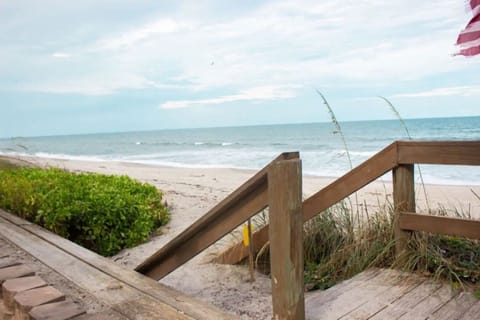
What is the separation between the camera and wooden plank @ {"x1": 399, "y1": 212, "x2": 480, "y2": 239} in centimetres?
232

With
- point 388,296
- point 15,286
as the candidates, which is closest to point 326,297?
point 388,296

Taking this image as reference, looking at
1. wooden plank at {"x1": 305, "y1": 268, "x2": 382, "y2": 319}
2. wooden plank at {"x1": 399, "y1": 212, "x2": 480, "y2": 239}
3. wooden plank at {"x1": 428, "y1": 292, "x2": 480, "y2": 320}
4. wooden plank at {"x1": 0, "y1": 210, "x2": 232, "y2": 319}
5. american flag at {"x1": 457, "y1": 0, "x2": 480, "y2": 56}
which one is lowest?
wooden plank at {"x1": 305, "y1": 268, "x2": 382, "y2": 319}

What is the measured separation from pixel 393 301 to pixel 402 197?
0.76m

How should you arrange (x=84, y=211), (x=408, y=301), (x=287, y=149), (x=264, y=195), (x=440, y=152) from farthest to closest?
1. (x=287, y=149)
2. (x=84, y=211)
3. (x=440, y=152)
4. (x=408, y=301)
5. (x=264, y=195)

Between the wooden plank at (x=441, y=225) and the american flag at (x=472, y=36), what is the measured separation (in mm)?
1031

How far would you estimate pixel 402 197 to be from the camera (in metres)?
2.65

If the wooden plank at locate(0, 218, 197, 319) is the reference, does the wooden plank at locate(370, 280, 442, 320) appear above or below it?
below

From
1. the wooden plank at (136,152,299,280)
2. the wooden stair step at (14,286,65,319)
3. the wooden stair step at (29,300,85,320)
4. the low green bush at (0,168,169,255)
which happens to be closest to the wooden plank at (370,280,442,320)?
the wooden plank at (136,152,299,280)

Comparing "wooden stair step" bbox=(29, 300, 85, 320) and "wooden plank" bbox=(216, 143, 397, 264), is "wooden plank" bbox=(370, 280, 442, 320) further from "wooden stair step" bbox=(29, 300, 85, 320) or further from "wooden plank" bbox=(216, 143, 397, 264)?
"wooden stair step" bbox=(29, 300, 85, 320)

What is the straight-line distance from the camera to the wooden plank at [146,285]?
194 centimetres

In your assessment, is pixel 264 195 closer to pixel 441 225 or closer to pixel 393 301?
pixel 393 301

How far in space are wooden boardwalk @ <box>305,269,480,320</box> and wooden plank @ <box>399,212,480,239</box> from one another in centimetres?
34

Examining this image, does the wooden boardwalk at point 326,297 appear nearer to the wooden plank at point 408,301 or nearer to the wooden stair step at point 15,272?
the wooden plank at point 408,301

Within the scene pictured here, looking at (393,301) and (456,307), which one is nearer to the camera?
(456,307)
